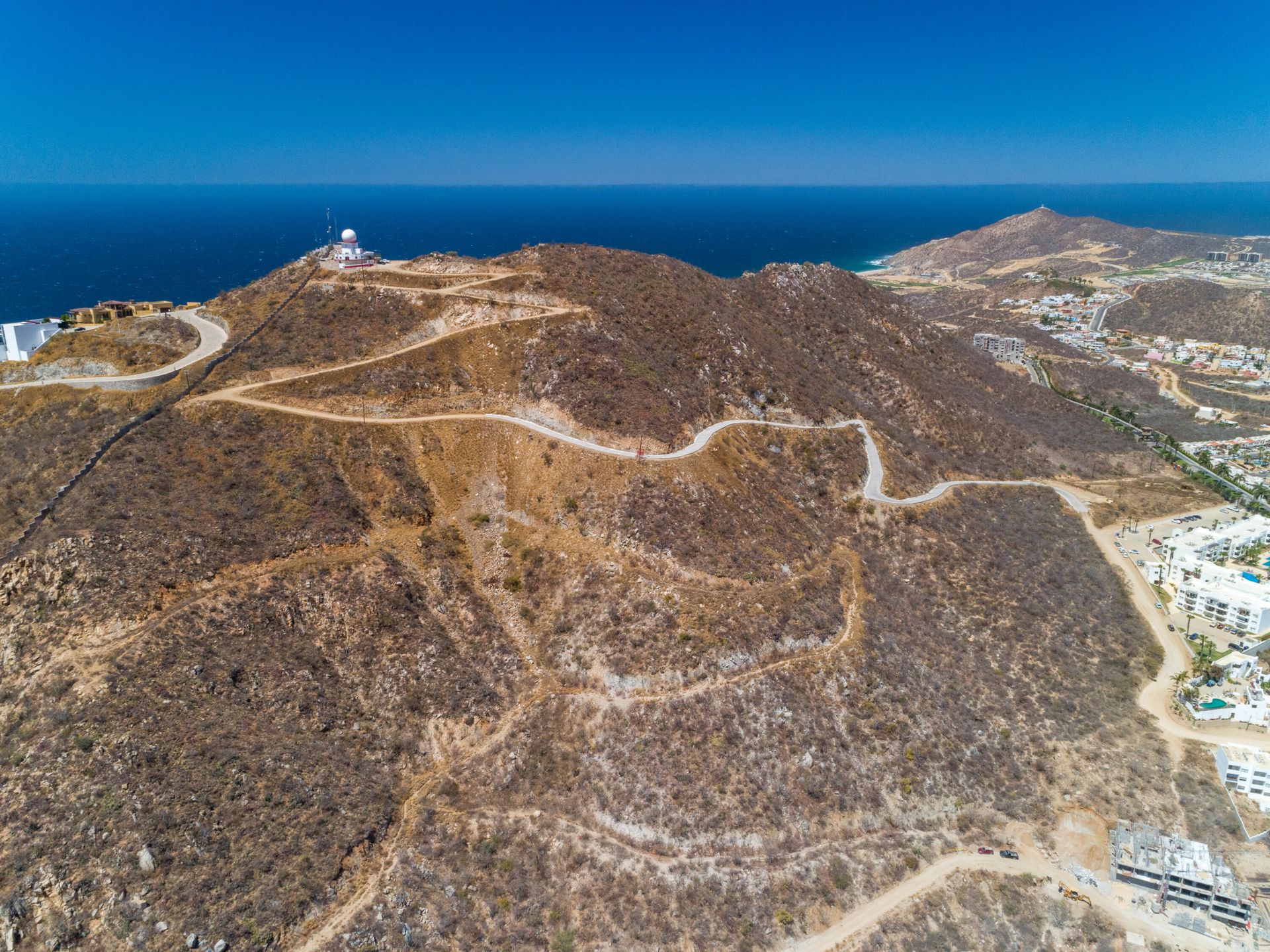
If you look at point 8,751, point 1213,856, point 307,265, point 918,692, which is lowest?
point 1213,856

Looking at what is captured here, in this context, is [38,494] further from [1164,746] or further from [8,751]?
[1164,746]

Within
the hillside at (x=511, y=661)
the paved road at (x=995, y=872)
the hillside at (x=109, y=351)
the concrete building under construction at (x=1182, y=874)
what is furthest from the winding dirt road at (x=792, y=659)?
the hillside at (x=109, y=351)

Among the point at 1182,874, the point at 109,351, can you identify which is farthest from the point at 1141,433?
the point at 109,351

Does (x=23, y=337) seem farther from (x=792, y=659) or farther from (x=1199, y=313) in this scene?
(x=1199, y=313)

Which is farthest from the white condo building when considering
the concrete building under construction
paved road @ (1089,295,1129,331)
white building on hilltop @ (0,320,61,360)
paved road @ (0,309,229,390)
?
paved road @ (1089,295,1129,331)

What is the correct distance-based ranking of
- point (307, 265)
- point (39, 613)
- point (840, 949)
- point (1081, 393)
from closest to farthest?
point (840, 949), point (39, 613), point (307, 265), point (1081, 393)

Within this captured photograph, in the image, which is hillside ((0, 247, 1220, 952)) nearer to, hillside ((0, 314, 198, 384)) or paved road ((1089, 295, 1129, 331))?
hillside ((0, 314, 198, 384))

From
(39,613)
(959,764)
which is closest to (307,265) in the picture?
(39,613)
